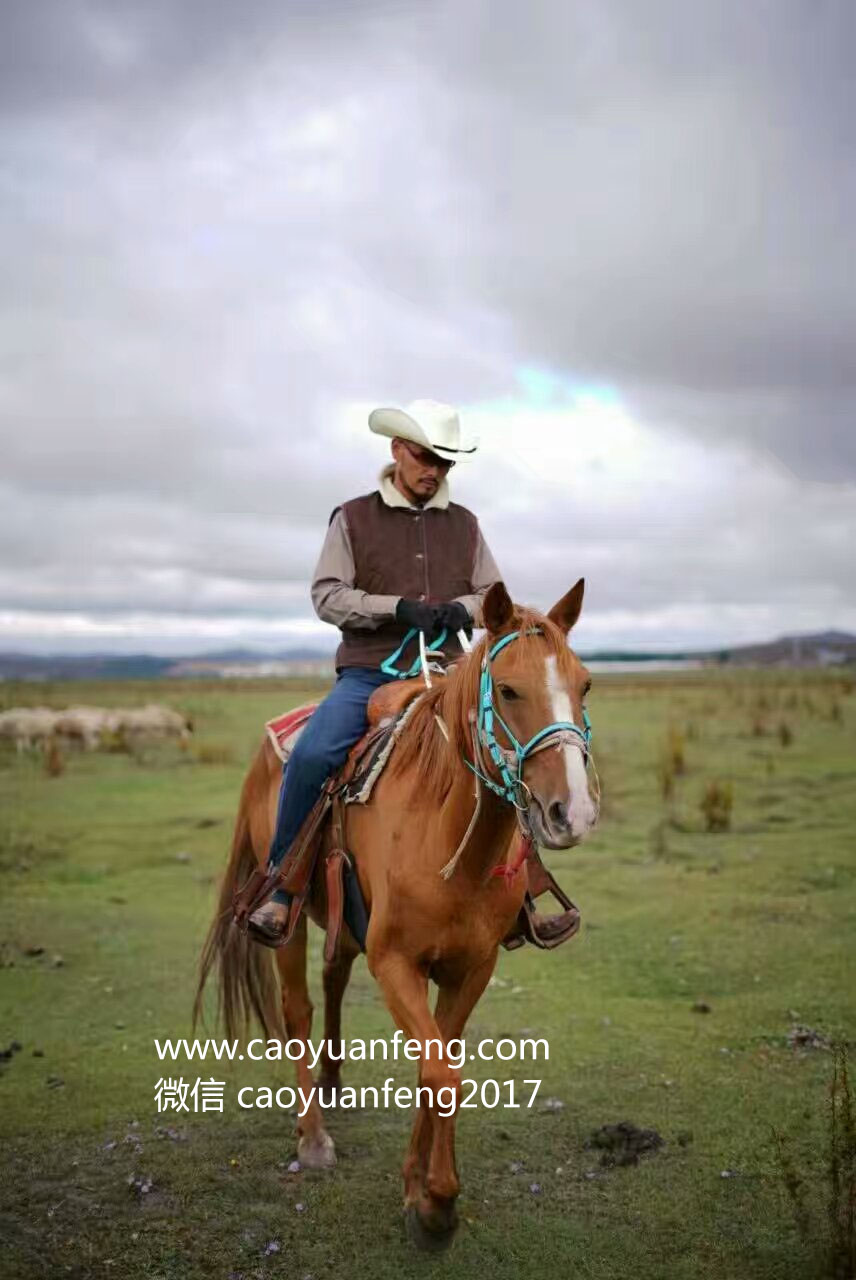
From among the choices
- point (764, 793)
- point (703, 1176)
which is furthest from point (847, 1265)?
point (764, 793)

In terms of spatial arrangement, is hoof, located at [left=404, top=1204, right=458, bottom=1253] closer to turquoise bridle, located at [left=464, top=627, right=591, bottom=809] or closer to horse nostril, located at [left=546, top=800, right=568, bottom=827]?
turquoise bridle, located at [left=464, top=627, right=591, bottom=809]

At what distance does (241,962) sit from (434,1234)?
2.40 m

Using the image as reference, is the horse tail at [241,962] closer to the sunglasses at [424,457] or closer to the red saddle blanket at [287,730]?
the red saddle blanket at [287,730]

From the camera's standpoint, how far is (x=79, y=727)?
82.5 feet

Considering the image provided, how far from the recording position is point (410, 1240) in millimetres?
4340

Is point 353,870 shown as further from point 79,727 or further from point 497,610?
point 79,727

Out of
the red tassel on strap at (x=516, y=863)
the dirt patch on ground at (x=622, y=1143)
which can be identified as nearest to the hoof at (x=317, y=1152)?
the dirt patch on ground at (x=622, y=1143)

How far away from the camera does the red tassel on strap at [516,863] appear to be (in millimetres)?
4211

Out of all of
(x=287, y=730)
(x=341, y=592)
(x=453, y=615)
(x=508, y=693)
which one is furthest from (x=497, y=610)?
(x=287, y=730)

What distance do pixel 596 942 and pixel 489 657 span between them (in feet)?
18.9

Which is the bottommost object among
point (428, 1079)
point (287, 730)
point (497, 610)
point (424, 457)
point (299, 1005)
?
point (299, 1005)

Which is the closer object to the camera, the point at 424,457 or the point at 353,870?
the point at 353,870

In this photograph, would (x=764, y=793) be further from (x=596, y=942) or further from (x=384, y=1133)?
(x=384, y=1133)

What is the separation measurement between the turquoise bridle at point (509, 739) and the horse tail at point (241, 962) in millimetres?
2651
